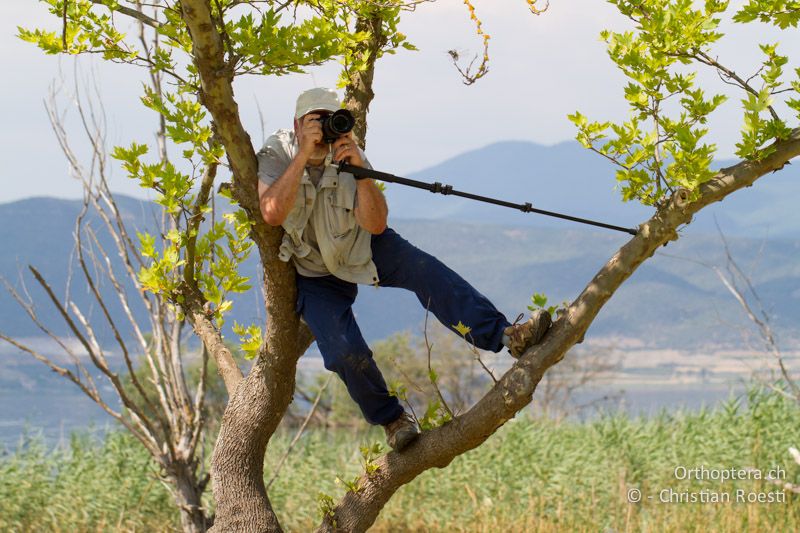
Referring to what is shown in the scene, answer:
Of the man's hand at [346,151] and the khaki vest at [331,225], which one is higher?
the man's hand at [346,151]

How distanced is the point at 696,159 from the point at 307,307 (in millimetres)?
1376

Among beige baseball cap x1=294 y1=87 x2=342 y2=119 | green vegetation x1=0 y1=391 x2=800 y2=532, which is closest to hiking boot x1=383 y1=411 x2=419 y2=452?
beige baseball cap x1=294 y1=87 x2=342 y2=119

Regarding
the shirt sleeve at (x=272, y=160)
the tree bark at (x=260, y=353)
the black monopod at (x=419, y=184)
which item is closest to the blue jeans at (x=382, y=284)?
the tree bark at (x=260, y=353)

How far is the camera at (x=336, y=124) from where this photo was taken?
3.33 metres

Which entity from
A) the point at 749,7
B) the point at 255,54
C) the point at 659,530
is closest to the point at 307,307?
the point at 255,54

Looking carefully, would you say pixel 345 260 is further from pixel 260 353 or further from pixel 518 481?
pixel 518 481

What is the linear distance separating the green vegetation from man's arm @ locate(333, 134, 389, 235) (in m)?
2.99

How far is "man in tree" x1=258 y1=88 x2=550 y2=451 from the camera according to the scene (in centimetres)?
340

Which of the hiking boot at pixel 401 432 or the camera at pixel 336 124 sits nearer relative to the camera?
the camera at pixel 336 124

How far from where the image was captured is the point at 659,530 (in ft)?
19.3

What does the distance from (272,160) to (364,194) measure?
346mm

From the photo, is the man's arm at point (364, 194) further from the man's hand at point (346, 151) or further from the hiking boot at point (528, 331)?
the hiking boot at point (528, 331)

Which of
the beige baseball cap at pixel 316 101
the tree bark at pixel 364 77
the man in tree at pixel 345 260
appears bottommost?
the man in tree at pixel 345 260

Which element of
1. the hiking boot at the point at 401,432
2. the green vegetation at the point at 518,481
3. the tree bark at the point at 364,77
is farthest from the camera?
the green vegetation at the point at 518,481
